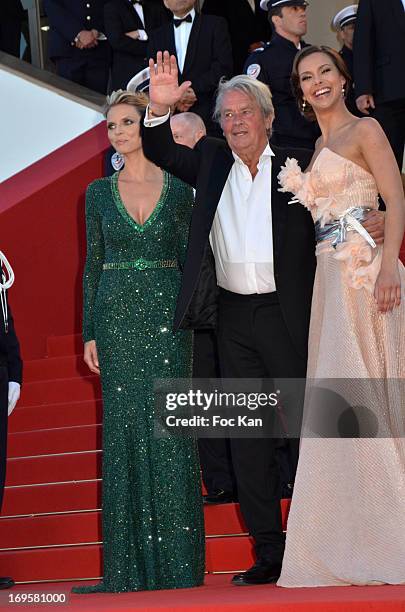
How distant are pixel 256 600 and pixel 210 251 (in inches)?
45.9

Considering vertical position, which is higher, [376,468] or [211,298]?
[211,298]

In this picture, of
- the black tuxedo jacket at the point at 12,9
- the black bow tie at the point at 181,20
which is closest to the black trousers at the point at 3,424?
the black bow tie at the point at 181,20

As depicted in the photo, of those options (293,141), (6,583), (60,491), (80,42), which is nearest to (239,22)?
(80,42)

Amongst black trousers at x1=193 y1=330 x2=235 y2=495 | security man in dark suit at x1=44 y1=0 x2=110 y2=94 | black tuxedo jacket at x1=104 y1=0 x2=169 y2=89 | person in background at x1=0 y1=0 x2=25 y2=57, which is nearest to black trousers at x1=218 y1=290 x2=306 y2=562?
black trousers at x1=193 y1=330 x2=235 y2=495

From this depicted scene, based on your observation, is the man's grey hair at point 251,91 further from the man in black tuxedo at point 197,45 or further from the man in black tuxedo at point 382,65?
the man in black tuxedo at point 197,45

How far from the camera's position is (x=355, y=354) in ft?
11.3

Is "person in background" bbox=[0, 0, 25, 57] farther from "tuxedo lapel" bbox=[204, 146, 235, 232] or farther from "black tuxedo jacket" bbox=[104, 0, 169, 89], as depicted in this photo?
"tuxedo lapel" bbox=[204, 146, 235, 232]

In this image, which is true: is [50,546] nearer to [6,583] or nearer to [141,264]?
[6,583]

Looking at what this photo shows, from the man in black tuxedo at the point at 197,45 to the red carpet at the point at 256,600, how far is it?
3.57m

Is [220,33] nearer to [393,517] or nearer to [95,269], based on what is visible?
[95,269]

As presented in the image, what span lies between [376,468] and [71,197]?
407 cm

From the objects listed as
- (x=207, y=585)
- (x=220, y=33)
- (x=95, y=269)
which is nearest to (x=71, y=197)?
(x=220, y=33)

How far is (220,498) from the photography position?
436 cm

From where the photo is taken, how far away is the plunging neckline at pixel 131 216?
3.77 m
